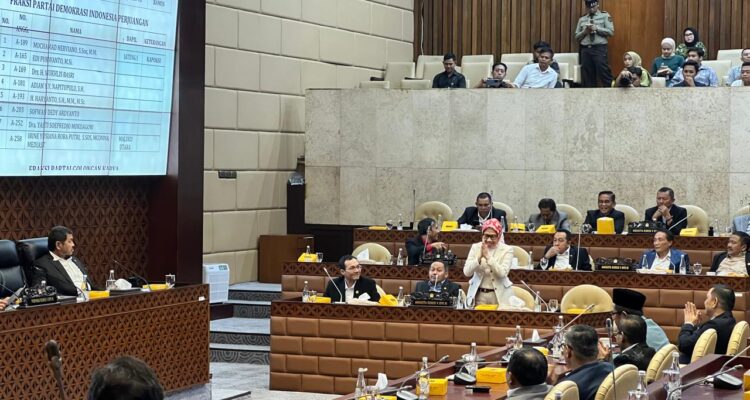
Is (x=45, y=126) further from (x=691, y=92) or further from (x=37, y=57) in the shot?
(x=691, y=92)

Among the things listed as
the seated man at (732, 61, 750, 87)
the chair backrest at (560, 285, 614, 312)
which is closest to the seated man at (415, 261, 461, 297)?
the chair backrest at (560, 285, 614, 312)

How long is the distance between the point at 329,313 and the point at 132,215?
3.19m

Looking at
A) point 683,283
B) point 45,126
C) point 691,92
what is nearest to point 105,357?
point 45,126

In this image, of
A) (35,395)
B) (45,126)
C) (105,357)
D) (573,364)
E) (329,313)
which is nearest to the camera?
(573,364)

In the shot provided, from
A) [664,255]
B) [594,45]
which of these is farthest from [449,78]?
[664,255]

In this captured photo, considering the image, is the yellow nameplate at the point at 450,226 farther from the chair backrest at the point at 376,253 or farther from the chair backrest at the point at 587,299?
the chair backrest at the point at 587,299

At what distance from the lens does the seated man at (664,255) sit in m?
10.7

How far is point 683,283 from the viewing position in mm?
10133

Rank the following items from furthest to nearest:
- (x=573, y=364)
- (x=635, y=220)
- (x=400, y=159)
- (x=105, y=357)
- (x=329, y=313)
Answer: (x=400, y=159)
(x=635, y=220)
(x=329, y=313)
(x=105, y=357)
(x=573, y=364)

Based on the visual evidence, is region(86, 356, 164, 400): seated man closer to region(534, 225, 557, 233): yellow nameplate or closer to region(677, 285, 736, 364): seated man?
region(677, 285, 736, 364): seated man

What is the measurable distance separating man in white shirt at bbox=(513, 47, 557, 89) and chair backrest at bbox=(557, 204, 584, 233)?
5.82 feet

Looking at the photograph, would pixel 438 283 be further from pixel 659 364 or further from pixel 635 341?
pixel 659 364

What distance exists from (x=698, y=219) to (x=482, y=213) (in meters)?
2.15

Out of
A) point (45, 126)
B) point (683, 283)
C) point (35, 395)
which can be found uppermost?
point (45, 126)
